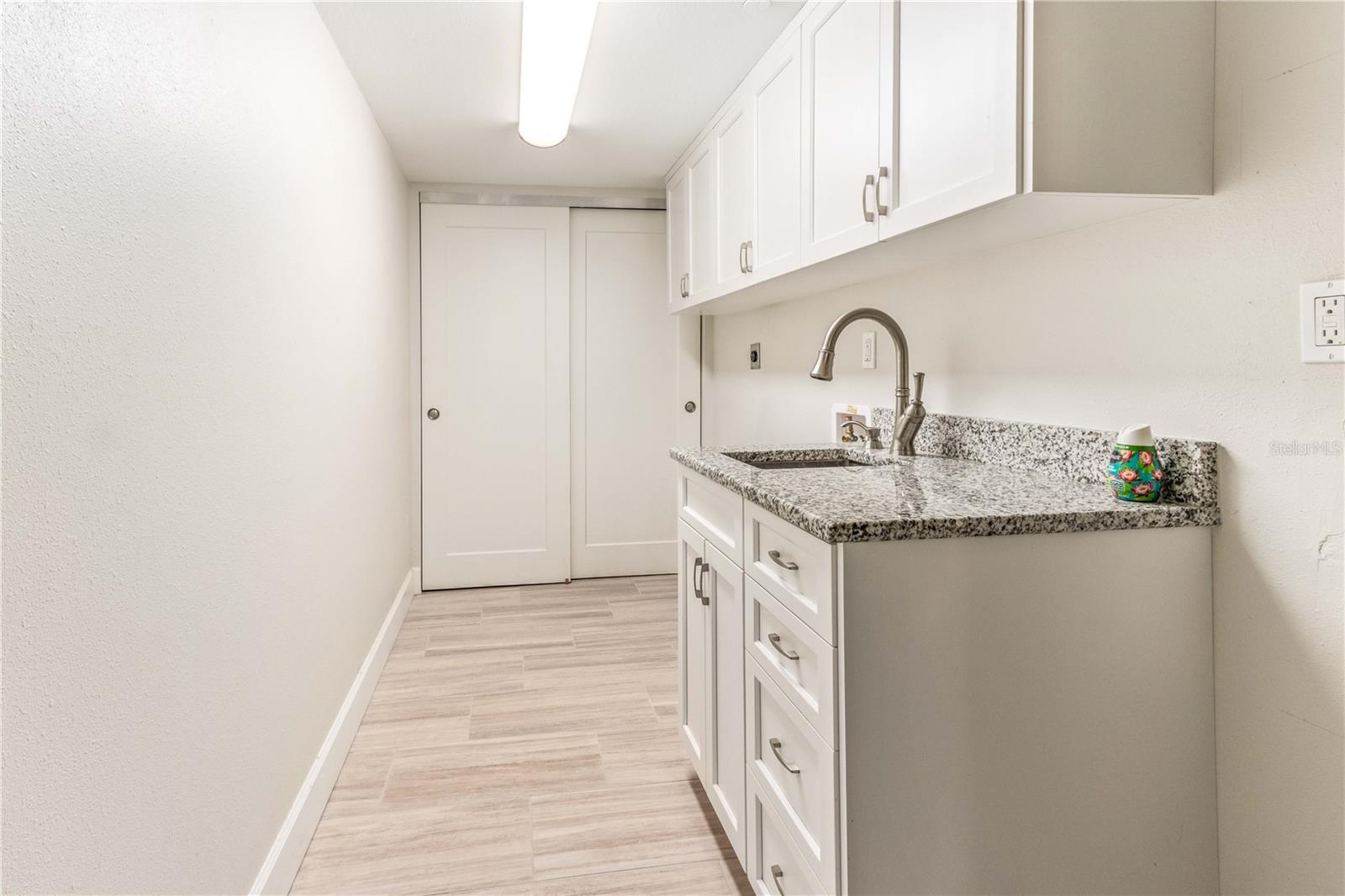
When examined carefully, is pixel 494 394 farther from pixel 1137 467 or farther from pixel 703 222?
pixel 1137 467

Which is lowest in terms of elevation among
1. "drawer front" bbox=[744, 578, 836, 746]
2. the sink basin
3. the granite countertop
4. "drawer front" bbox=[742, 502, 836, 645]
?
"drawer front" bbox=[744, 578, 836, 746]

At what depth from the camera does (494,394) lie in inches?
166

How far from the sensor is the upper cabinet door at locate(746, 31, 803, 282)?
2.21 m

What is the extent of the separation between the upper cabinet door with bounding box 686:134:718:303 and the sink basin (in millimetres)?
1172

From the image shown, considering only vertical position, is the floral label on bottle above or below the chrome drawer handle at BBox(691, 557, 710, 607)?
above

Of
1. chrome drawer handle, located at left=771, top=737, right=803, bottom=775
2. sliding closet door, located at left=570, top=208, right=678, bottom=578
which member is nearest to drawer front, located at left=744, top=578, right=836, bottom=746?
chrome drawer handle, located at left=771, top=737, right=803, bottom=775

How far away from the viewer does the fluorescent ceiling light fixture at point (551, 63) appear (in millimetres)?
2027

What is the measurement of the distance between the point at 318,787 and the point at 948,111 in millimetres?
2061

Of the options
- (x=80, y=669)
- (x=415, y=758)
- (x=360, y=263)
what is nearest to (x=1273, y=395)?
(x=80, y=669)

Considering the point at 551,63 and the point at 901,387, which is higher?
the point at 551,63

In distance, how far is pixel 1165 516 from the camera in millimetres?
1217

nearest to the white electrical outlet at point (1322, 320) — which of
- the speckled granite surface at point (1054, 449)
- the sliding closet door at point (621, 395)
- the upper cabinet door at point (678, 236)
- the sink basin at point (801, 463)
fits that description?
the speckled granite surface at point (1054, 449)

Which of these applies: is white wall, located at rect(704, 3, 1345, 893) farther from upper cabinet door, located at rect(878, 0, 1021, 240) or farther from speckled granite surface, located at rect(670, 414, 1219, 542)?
upper cabinet door, located at rect(878, 0, 1021, 240)

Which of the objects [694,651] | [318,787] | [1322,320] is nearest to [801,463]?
[694,651]
